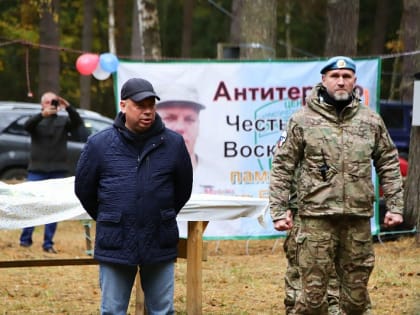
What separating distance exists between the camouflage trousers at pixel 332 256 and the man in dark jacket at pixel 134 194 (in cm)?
107

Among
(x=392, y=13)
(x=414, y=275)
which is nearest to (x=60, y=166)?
(x=414, y=275)

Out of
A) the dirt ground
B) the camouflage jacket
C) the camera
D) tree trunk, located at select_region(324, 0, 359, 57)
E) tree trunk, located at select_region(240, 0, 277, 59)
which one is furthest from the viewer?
tree trunk, located at select_region(324, 0, 359, 57)

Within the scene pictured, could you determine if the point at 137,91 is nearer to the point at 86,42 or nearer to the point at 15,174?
the point at 15,174

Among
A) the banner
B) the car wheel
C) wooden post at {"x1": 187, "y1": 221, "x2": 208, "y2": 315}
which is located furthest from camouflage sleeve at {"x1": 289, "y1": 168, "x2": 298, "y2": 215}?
the car wheel

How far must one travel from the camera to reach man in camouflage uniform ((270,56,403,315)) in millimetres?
7258

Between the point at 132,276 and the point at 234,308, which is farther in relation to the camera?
the point at 234,308

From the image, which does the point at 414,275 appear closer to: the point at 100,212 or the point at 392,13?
the point at 100,212

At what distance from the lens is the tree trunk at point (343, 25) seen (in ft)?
54.6

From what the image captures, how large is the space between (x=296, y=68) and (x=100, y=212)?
23.6 feet

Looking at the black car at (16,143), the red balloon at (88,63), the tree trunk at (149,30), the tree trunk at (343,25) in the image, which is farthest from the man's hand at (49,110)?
the black car at (16,143)

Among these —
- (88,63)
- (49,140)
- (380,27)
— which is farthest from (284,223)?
(380,27)

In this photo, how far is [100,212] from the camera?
6.57 metres

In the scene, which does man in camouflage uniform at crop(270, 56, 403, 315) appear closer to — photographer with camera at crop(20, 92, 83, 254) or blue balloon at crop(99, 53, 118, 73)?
blue balloon at crop(99, 53, 118, 73)

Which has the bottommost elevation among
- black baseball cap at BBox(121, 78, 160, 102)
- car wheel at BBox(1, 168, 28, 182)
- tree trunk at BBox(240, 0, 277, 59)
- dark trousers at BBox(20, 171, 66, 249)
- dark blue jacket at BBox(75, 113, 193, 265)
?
car wheel at BBox(1, 168, 28, 182)
